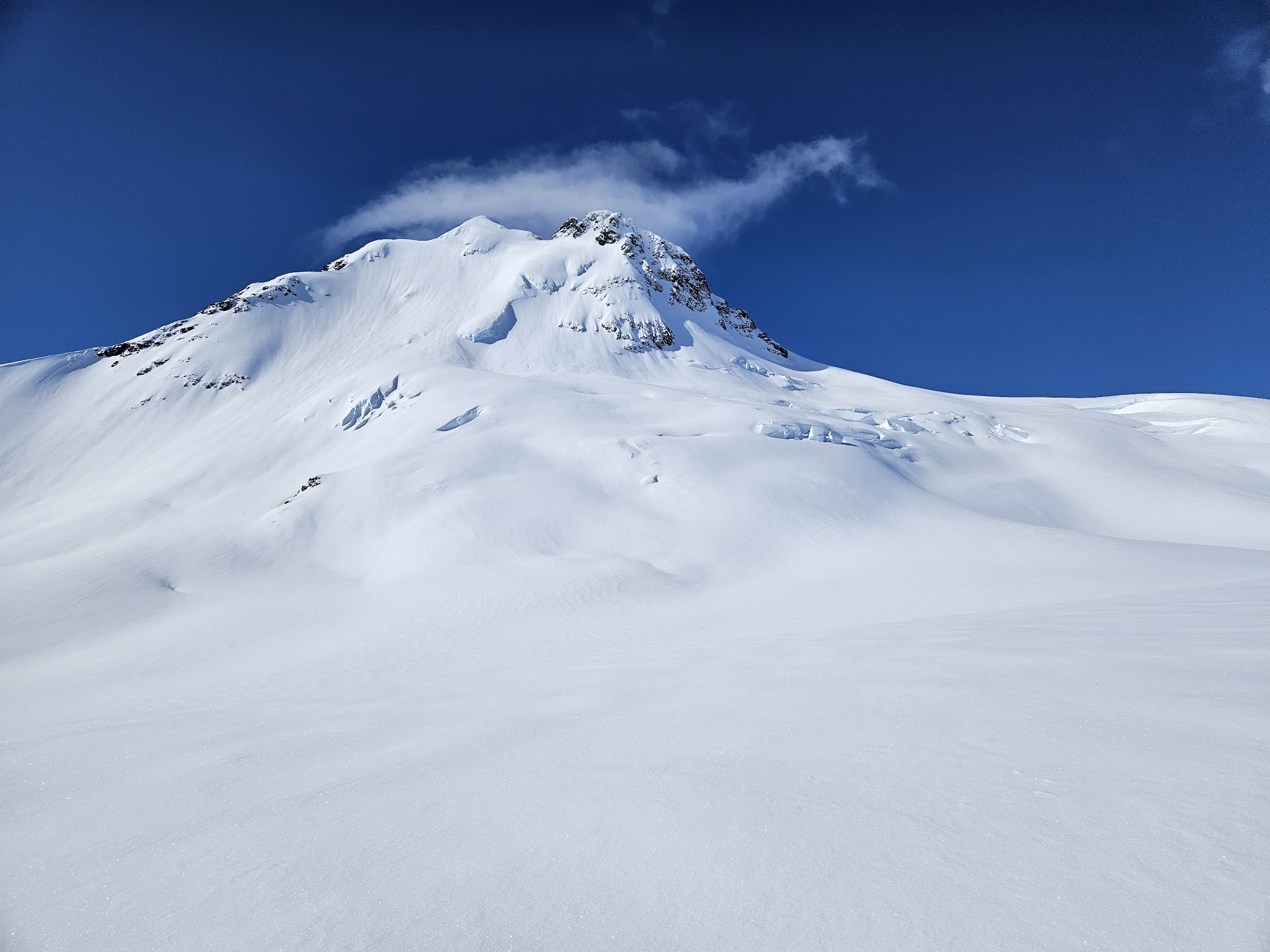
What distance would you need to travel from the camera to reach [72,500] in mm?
47438

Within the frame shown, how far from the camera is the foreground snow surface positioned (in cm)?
269

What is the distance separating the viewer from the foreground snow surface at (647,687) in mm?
2689

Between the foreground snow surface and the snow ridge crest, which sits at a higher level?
the snow ridge crest

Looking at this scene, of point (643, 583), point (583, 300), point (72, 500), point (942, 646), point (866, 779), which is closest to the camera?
point (866, 779)

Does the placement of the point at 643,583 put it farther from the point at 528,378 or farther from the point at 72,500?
the point at 72,500

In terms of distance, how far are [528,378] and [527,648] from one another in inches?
1447

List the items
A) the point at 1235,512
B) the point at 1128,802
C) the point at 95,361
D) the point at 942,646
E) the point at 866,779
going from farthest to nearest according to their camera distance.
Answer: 1. the point at 95,361
2. the point at 1235,512
3. the point at 942,646
4. the point at 866,779
5. the point at 1128,802

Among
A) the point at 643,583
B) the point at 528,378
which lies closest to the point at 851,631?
the point at 643,583

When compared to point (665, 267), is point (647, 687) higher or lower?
lower

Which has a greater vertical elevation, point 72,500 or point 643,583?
point 72,500

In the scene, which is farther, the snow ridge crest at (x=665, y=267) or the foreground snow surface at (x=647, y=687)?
the snow ridge crest at (x=665, y=267)

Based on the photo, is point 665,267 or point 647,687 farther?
point 665,267

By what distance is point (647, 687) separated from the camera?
7.01 meters

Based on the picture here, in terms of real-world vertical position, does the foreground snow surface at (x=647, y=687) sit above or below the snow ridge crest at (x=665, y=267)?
below
